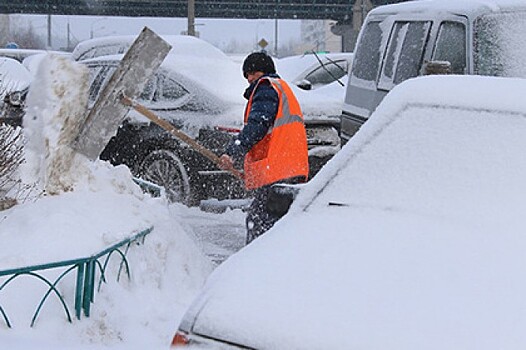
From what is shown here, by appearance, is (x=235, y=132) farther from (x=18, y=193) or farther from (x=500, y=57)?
(x=18, y=193)

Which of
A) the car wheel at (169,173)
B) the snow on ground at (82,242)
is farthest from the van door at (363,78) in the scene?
the snow on ground at (82,242)

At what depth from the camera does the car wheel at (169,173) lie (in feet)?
26.6

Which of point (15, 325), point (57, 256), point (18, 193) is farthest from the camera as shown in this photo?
point (18, 193)

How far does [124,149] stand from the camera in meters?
8.18

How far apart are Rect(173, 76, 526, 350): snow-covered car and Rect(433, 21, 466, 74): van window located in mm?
2802

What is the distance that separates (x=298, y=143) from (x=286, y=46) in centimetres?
12511

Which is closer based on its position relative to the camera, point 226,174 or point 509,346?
point 509,346

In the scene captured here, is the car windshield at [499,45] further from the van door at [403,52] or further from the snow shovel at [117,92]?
the snow shovel at [117,92]

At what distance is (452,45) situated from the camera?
6.91 m

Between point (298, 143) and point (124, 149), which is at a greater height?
point (298, 143)

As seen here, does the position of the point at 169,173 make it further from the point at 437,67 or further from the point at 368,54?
the point at 437,67

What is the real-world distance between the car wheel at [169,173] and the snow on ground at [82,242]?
200 centimetres

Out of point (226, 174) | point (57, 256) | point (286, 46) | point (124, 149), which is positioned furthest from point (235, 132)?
point (286, 46)

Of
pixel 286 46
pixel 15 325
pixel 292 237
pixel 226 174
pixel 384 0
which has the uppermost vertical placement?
pixel 292 237
